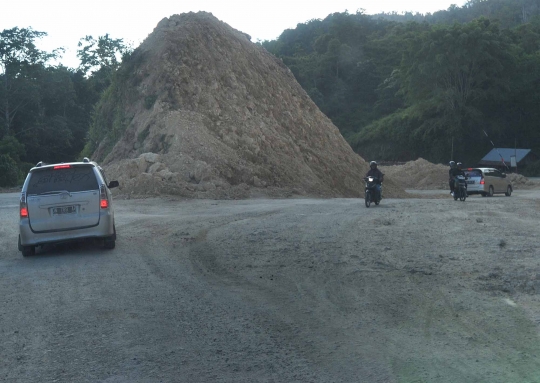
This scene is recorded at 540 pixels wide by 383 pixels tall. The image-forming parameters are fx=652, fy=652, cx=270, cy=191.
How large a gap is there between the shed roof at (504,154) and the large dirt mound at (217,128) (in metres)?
27.0

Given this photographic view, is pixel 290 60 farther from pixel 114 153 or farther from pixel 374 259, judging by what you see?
pixel 374 259

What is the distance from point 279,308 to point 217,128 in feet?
84.7

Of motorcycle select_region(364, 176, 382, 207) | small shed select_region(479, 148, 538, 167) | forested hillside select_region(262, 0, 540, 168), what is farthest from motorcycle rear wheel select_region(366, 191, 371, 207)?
forested hillside select_region(262, 0, 540, 168)

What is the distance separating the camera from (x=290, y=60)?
273 ft

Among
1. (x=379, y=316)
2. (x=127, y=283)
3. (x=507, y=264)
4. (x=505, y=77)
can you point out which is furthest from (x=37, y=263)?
(x=505, y=77)

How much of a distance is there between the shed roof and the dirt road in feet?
162

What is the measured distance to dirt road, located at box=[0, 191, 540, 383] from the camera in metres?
5.71

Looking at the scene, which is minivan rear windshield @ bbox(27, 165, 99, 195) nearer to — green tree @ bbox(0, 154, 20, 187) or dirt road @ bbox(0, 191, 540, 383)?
dirt road @ bbox(0, 191, 540, 383)

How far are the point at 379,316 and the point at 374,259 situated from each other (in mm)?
3688

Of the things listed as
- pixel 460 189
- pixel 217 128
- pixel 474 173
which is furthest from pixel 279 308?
pixel 474 173

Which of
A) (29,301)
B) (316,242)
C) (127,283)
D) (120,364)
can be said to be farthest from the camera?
(316,242)

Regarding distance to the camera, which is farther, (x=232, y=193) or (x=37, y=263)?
(x=232, y=193)

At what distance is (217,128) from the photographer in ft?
108

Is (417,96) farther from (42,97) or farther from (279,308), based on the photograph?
(279,308)
